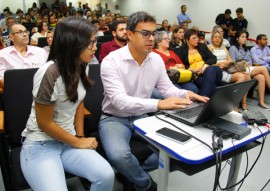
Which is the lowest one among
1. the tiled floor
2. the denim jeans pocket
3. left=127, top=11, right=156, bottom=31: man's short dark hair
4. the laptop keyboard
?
the tiled floor

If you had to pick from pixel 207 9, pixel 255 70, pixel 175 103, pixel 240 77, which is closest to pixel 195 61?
pixel 240 77

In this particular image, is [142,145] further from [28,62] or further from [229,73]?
[229,73]

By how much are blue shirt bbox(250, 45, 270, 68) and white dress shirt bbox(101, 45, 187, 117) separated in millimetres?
2974

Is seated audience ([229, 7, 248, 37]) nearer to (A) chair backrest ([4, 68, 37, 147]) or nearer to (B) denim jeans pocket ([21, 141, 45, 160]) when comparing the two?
(A) chair backrest ([4, 68, 37, 147])

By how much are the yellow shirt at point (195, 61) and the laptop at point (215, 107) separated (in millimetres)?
2035

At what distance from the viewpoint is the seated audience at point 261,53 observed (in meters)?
4.14

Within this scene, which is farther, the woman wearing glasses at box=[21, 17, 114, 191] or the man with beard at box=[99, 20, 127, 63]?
the man with beard at box=[99, 20, 127, 63]

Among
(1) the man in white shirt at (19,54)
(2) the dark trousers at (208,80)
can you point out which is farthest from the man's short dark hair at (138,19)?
(2) the dark trousers at (208,80)

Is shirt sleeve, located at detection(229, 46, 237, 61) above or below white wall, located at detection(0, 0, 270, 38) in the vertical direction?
below

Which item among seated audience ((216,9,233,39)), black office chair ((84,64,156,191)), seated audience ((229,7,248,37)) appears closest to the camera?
black office chair ((84,64,156,191))

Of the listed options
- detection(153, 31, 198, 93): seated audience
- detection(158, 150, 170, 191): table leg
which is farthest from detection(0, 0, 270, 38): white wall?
detection(158, 150, 170, 191): table leg

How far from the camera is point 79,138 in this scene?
4.51ft

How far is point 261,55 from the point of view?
4246 mm

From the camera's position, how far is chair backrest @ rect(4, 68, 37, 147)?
58.3 inches
